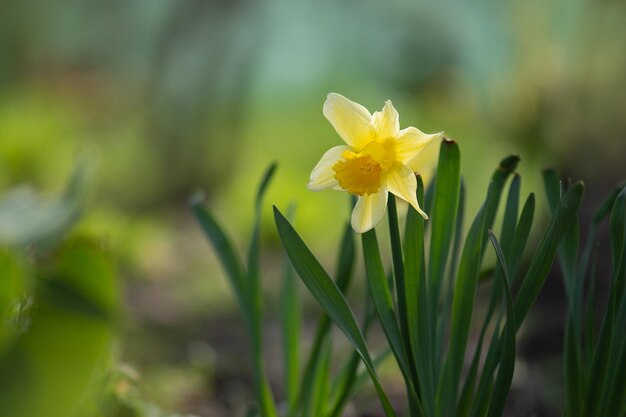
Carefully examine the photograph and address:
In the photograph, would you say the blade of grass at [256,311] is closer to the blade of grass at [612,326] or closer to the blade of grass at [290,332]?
the blade of grass at [290,332]

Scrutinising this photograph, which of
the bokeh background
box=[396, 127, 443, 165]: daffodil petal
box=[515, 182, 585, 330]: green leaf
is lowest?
the bokeh background

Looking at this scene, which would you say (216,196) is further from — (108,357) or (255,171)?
(108,357)

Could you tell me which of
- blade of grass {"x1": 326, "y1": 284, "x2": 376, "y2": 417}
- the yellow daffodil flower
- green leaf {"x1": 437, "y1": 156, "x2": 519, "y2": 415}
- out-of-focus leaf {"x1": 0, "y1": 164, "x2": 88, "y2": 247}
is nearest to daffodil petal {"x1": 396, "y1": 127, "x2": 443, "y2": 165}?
the yellow daffodil flower

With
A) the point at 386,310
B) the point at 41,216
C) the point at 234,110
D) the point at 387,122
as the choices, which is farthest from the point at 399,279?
the point at 234,110

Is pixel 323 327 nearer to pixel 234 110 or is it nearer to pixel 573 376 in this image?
pixel 573 376

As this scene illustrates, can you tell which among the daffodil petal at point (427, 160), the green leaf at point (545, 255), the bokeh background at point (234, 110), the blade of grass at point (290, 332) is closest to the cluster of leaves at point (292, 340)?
the blade of grass at point (290, 332)

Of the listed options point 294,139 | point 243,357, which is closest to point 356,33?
point 294,139

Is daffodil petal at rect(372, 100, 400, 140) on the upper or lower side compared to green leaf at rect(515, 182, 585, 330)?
upper

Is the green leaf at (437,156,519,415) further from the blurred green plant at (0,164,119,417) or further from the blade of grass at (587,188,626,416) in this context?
the blurred green plant at (0,164,119,417)
